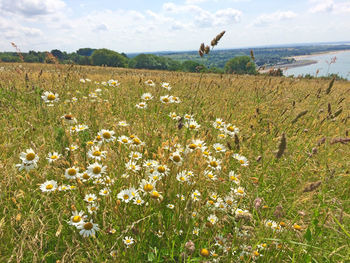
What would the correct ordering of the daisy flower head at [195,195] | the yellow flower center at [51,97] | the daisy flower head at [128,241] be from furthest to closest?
1. the yellow flower center at [51,97]
2. the daisy flower head at [195,195]
3. the daisy flower head at [128,241]

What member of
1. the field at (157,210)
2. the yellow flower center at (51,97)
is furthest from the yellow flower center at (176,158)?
the yellow flower center at (51,97)

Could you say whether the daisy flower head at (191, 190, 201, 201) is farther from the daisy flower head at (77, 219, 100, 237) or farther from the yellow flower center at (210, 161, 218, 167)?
the daisy flower head at (77, 219, 100, 237)

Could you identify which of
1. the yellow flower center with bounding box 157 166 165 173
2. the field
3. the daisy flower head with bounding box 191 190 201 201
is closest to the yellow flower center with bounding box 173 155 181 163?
the field

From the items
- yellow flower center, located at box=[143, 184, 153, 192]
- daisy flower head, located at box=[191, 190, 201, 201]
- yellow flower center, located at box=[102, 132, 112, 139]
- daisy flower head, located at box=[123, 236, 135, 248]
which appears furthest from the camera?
yellow flower center, located at box=[102, 132, 112, 139]

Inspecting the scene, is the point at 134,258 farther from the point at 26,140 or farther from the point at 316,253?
the point at 26,140

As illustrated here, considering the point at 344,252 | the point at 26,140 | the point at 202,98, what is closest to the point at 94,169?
the point at 26,140

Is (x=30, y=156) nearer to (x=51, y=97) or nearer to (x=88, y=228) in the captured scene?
(x=88, y=228)

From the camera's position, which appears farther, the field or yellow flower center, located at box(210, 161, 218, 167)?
yellow flower center, located at box(210, 161, 218, 167)

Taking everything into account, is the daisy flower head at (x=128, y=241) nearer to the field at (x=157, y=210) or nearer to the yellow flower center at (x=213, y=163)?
the field at (x=157, y=210)

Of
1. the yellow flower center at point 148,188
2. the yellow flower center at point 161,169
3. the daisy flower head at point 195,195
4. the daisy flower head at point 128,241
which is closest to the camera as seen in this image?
the daisy flower head at point 128,241

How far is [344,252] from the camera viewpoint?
158 centimetres

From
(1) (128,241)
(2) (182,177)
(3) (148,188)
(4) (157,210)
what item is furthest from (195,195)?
(1) (128,241)

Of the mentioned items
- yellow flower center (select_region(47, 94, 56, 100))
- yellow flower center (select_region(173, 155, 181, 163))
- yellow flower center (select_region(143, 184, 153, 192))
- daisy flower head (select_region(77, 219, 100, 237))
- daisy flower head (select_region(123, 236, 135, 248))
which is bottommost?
daisy flower head (select_region(123, 236, 135, 248))

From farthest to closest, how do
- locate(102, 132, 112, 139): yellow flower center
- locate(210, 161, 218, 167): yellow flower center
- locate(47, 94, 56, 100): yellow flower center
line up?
locate(47, 94, 56, 100): yellow flower center < locate(102, 132, 112, 139): yellow flower center < locate(210, 161, 218, 167): yellow flower center
